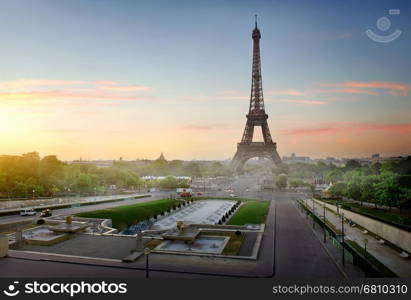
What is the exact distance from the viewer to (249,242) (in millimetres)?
26953

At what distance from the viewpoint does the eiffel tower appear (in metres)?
97.5

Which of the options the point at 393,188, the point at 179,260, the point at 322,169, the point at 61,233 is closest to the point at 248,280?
the point at 179,260

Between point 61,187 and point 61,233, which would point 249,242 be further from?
point 61,187

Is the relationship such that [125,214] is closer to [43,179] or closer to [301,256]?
[301,256]

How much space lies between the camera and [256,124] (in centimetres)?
10312

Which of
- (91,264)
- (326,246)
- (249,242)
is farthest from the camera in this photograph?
(249,242)

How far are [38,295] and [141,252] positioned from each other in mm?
10369

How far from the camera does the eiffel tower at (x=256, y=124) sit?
320 feet

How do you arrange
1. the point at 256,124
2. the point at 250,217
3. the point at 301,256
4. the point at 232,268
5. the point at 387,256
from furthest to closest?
the point at 256,124, the point at 250,217, the point at 387,256, the point at 301,256, the point at 232,268
